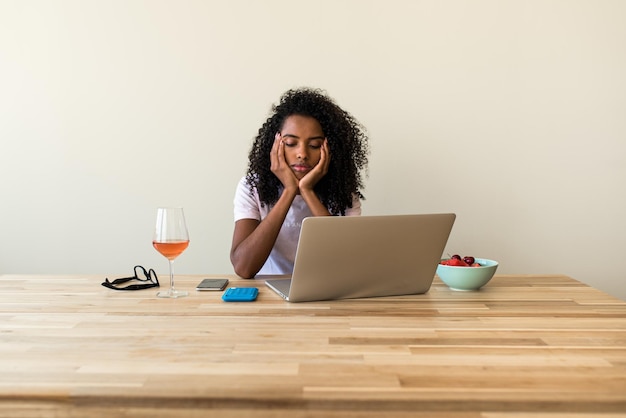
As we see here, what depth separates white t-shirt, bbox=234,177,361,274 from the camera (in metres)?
2.06

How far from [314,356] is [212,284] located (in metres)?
0.64

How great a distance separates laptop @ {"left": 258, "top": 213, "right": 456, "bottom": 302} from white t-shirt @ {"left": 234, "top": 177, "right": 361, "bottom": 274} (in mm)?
778

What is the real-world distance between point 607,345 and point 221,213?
Result: 79.7 inches

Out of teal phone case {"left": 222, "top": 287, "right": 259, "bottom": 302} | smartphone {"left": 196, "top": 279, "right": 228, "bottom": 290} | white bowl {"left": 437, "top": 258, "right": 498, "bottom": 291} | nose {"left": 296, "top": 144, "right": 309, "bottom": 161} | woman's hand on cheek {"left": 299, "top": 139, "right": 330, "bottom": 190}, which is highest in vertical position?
nose {"left": 296, "top": 144, "right": 309, "bottom": 161}

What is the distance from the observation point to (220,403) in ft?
2.29

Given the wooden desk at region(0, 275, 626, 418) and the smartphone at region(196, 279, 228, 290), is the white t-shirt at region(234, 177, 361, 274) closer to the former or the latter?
the smartphone at region(196, 279, 228, 290)

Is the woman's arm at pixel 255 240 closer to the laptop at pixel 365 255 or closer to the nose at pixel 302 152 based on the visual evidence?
the nose at pixel 302 152

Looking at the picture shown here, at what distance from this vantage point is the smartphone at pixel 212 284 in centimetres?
139

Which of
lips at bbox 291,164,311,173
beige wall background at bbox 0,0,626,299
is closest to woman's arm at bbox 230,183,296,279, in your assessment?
lips at bbox 291,164,311,173

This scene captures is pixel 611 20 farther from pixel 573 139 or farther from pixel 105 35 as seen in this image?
pixel 105 35

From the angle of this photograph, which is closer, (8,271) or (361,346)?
(361,346)

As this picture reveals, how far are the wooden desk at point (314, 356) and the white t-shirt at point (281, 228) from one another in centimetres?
80

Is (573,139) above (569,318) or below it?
above

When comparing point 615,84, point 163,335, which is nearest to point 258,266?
point 163,335
